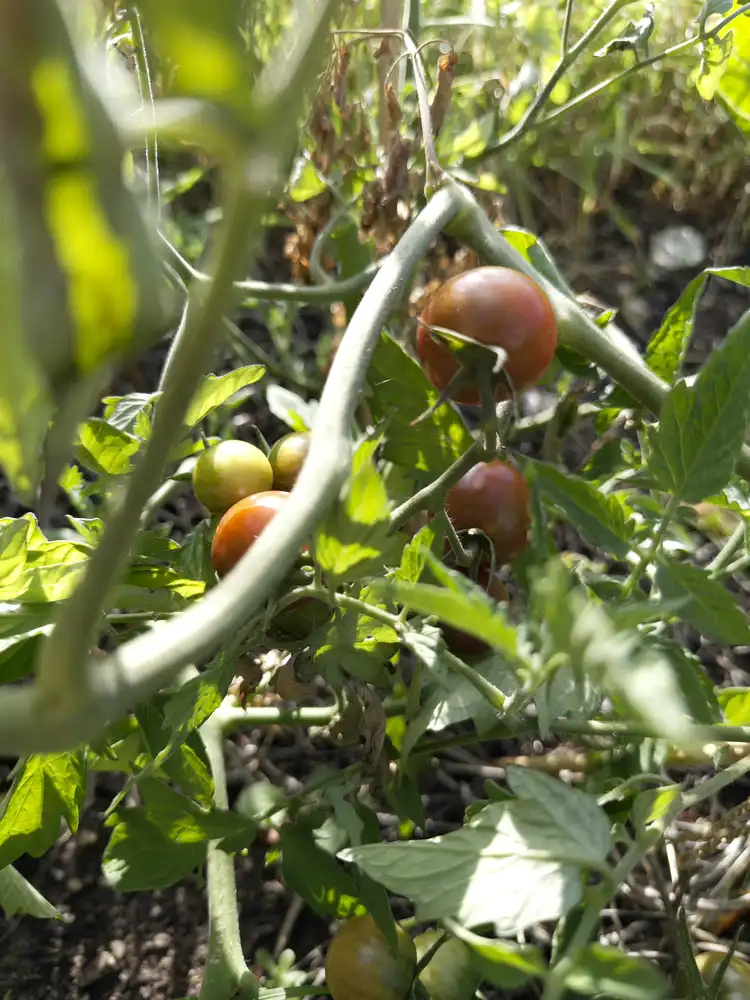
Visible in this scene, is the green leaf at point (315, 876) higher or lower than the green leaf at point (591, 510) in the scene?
lower

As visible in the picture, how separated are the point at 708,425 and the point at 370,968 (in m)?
0.45

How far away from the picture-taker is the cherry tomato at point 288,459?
0.70 m

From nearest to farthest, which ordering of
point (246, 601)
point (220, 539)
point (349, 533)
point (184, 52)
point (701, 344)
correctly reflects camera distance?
1. point (184, 52)
2. point (246, 601)
3. point (349, 533)
4. point (220, 539)
5. point (701, 344)

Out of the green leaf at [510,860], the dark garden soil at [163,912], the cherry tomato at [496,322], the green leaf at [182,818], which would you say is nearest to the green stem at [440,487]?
the cherry tomato at [496,322]

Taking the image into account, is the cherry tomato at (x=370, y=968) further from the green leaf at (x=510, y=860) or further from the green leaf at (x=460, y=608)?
the green leaf at (x=460, y=608)

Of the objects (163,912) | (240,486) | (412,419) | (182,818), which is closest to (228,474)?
(240,486)

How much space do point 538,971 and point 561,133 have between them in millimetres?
1402

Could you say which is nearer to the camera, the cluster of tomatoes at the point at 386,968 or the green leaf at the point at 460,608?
the green leaf at the point at 460,608

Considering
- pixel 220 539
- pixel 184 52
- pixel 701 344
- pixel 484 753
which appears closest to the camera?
pixel 184 52

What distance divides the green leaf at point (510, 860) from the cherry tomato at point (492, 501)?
0.22 m

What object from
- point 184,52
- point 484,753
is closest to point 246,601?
point 184,52

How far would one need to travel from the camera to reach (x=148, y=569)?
0.63m

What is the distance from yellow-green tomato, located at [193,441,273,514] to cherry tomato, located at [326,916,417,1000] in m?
0.34

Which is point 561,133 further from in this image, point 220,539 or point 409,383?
point 220,539
